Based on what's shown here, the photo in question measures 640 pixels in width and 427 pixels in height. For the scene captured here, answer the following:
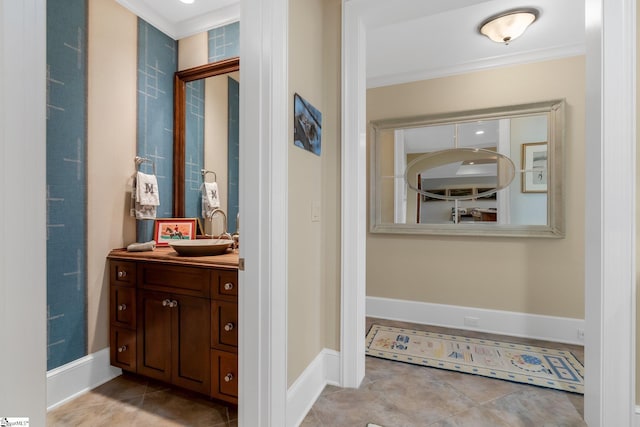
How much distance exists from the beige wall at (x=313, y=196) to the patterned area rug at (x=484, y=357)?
836 mm

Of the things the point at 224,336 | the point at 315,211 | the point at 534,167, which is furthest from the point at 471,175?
the point at 224,336

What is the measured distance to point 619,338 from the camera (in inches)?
55.2

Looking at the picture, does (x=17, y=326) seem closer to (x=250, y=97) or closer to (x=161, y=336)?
(x=250, y=97)

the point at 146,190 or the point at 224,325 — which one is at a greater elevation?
the point at 146,190

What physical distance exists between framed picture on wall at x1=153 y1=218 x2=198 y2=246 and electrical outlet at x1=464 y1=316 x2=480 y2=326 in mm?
2554

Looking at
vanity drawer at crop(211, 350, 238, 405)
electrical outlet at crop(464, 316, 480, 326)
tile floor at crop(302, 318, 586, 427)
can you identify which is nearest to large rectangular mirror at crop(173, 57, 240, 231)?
vanity drawer at crop(211, 350, 238, 405)

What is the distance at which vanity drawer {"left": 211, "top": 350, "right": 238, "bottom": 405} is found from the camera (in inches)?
63.7

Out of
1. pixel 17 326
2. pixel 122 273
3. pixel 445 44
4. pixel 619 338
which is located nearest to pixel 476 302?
pixel 619 338

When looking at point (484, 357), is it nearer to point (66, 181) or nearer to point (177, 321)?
point (177, 321)

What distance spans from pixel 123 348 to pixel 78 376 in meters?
0.27

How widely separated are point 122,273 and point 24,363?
1.65 meters

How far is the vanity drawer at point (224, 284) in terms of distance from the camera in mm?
1614

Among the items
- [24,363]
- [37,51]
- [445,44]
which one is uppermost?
[445,44]

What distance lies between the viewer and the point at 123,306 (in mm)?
1989
